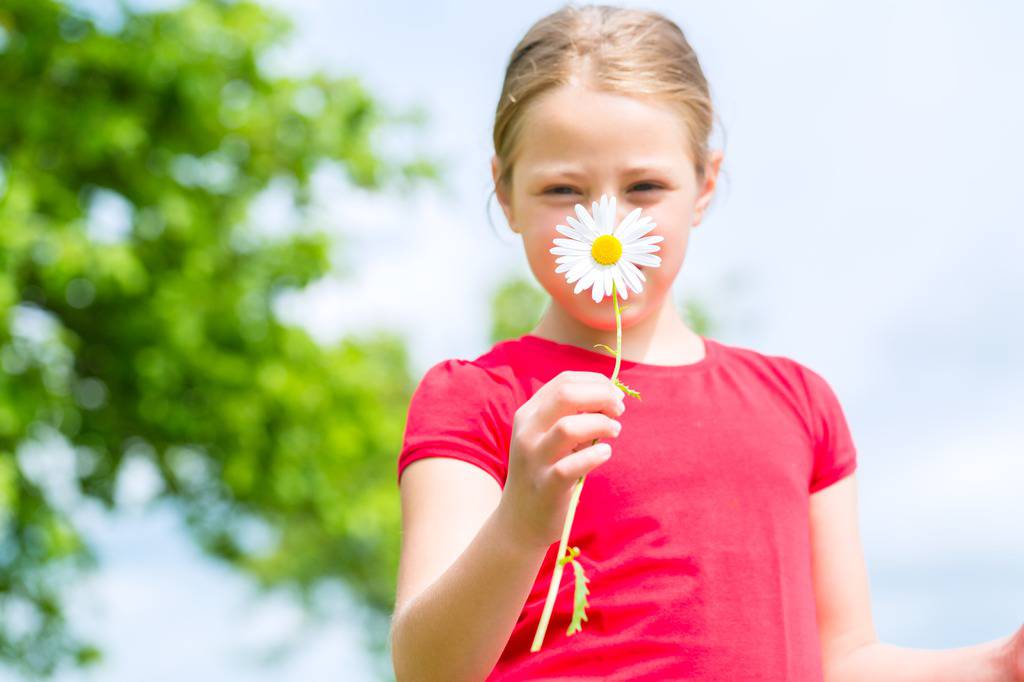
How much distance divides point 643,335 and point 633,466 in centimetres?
31

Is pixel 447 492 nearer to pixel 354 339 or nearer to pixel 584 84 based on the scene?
pixel 584 84

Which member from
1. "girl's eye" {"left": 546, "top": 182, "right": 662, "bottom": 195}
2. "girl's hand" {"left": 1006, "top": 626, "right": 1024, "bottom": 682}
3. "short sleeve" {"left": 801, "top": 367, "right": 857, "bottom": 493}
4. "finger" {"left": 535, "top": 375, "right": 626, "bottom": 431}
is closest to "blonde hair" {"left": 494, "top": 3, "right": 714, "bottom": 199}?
"girl's eye" {"left": 546, "top": 182, "right": 662, "bottom": 195}

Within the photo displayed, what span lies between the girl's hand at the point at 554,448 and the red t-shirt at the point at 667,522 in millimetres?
413

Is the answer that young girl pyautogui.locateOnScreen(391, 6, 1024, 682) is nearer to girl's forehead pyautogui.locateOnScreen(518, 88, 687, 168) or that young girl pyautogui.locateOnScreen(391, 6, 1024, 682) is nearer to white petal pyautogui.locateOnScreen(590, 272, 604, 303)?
girl's forehead pyautogui.locateOnScreen(518, 88, 687, 168)

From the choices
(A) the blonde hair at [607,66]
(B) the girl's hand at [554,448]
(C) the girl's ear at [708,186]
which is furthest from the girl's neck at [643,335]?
(B) the girl's hand at [554,448]

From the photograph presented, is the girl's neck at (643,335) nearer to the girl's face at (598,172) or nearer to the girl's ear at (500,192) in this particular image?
the girl's face at (598,172)

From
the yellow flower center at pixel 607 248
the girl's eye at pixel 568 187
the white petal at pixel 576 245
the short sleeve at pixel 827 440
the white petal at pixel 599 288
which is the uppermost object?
the girl's eye at pixel 568 187

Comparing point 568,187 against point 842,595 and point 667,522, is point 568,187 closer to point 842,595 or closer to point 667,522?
point 667,522

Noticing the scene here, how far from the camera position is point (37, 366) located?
403 inches

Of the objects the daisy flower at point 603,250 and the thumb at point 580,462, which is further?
the daisy flower at point 603,250

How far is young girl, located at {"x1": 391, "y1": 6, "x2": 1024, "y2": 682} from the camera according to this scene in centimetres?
194

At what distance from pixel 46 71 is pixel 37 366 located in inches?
111

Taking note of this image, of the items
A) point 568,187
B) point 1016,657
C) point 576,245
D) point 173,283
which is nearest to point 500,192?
point 568,187

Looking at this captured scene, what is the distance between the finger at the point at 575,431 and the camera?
1499 mm
